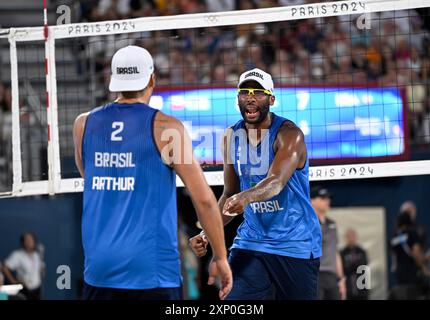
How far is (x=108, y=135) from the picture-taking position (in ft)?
18.6

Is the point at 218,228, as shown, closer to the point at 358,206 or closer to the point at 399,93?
the point at 399,93

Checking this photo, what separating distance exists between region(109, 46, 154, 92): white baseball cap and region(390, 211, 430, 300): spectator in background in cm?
863

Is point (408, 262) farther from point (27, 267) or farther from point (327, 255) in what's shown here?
point (27, 267)

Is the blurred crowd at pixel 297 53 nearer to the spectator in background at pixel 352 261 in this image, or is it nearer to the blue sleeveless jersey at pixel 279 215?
the spectator in background at pixel 352 261

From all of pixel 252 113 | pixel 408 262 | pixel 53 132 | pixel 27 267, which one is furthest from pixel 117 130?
pixel 408 262

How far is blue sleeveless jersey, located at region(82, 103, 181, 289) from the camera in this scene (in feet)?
18.2

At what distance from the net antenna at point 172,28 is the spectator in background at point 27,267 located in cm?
337

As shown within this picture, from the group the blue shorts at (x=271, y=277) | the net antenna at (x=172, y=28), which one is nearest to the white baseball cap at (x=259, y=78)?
the blue shorts at (x=271, y=277)

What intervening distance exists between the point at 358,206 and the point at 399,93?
8.70ft

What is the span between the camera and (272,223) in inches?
292

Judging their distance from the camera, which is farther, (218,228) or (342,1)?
(342,1)

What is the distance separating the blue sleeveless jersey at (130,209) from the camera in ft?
18.2
